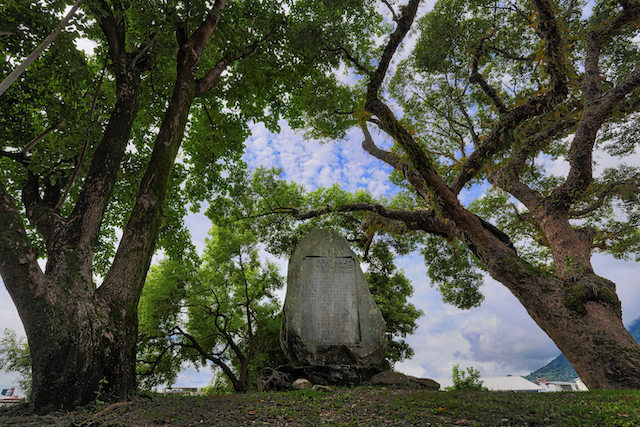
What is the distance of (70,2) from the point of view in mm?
3873

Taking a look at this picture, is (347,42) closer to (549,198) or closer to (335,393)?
(549,198)

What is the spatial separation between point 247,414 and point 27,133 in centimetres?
707

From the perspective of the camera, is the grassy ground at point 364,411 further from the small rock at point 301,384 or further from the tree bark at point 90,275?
the small rock at point 301,384

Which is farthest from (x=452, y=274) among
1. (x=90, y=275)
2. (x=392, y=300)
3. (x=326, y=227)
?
(x=90, y=275)

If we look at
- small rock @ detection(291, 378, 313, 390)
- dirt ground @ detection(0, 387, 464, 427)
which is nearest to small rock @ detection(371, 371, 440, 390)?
small rock @ detection(291, 378, 313, 390)

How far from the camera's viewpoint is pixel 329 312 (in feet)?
21.4

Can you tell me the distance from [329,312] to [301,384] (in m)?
1.49

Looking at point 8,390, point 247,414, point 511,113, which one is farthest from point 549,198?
point 8,390

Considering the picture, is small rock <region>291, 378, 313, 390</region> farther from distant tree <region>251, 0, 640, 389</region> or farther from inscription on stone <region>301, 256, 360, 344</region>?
distant tree <region>251, 0, 640, 389</region>

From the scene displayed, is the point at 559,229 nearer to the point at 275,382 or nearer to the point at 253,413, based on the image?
the point at 275,382

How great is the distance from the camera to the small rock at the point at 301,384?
5.40 meters

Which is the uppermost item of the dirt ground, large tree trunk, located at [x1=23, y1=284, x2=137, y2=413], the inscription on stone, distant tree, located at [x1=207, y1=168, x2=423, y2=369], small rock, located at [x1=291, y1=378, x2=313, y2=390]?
distant tree, located at [x1=207, y1=168, x2=423, y2=369]

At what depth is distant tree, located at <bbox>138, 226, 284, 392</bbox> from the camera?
10.8 meters

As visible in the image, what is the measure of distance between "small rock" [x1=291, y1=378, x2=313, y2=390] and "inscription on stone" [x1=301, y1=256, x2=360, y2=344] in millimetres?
787
